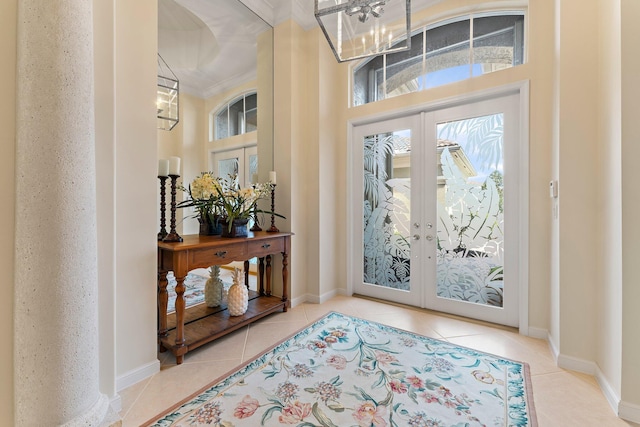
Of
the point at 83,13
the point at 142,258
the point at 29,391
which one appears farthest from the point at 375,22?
the point at 29,391

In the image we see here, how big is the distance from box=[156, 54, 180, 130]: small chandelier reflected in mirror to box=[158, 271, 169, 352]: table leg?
1129 mm

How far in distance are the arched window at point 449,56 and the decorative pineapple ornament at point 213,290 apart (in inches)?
105

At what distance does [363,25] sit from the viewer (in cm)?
176

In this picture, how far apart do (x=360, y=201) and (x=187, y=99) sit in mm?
2176

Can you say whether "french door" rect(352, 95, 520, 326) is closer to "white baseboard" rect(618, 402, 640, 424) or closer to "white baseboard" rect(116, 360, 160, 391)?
"white baseboard" rect(618, 402, 640, 424)

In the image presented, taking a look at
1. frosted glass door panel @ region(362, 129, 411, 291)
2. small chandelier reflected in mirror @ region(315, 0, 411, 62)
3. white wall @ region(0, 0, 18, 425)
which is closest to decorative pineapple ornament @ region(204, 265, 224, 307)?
white wall @ region(0, 0, 18, 425)

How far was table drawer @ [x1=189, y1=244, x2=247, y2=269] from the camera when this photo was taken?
207 centimetres

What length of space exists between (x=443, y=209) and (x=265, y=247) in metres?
1.93

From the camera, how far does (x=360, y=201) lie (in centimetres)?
347

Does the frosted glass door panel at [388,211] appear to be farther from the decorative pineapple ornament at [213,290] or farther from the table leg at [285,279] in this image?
the decorative pineapple ornament at [213,290]

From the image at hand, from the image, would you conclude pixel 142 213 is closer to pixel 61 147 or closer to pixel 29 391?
pixel 61 147

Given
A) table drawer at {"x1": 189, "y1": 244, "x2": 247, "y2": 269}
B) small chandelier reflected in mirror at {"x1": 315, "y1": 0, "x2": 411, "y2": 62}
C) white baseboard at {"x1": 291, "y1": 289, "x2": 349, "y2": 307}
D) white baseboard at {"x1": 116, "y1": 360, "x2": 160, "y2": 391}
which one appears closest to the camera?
small chandelier reflected in mirror at {"x1": 315, "y1": 0, "x2": 411, "y2": 62}

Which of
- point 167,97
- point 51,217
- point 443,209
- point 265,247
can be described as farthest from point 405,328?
point 167,97

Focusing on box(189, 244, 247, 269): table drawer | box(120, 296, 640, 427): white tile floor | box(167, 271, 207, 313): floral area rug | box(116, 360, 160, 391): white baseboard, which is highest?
box(189, 244, 247, 269): table drawer
